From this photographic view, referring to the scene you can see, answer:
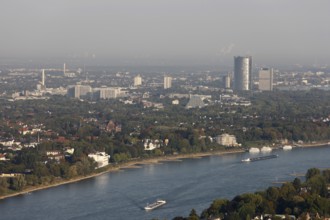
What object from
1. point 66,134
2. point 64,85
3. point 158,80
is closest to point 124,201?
point 66,134

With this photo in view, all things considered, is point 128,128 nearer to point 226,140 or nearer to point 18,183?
point 226,140

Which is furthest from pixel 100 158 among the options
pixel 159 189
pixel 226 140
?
pixel 226 140

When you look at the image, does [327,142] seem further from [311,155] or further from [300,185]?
[300,185]

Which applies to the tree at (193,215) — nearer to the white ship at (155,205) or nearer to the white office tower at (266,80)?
the white ship at (155,205)

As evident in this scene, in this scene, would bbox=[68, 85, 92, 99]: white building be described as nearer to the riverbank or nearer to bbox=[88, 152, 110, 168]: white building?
the riverbank

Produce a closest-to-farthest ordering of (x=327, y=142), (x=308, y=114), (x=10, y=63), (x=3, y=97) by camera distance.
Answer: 1. (x=327, y=142)
2. (x=308, y=114)
3. (x=3, y=97)
4. (x=10, y=63)

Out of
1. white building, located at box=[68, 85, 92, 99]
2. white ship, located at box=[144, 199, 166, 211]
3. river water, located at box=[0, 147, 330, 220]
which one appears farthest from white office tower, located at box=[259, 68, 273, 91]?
white ship, located at box=[144, 199, 166, 211]
